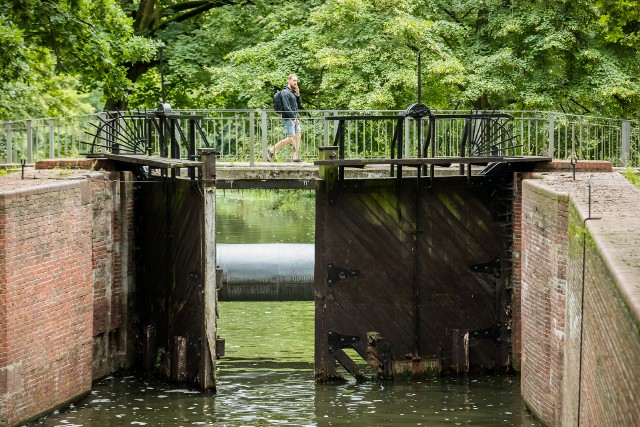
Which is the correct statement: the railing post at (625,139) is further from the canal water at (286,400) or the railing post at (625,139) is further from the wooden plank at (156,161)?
the wooden plank at (156,161)

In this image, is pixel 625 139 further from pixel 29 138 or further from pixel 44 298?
pixel 44 298

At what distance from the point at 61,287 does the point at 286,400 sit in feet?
10.8

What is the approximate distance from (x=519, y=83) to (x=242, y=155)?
6742mm

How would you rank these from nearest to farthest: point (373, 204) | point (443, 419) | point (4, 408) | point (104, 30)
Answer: point (4, 408)
point (443, 419)
point (373, 204)
point (104, 30)

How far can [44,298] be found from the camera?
14.9 m

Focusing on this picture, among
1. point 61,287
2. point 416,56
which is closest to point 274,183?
point 61,287

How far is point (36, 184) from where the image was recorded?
15.3m

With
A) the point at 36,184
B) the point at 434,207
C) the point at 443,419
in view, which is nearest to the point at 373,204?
the point at 434,207

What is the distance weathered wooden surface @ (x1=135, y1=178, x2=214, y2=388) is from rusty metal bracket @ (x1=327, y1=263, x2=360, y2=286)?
1.89 m

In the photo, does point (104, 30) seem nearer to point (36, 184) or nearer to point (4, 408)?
point (36, 184)

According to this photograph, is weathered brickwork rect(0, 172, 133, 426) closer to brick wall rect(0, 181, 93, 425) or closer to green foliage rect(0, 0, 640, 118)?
brick wall rect(0, 181, 93, 425)

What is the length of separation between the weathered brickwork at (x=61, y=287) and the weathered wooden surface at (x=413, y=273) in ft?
9.94

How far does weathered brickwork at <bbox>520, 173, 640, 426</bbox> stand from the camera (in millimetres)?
7523

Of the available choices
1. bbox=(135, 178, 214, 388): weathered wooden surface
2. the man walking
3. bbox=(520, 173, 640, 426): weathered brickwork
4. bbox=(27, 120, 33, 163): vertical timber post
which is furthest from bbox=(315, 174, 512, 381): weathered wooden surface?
bbox=(27, 120, 33, 163): vertical timber post
